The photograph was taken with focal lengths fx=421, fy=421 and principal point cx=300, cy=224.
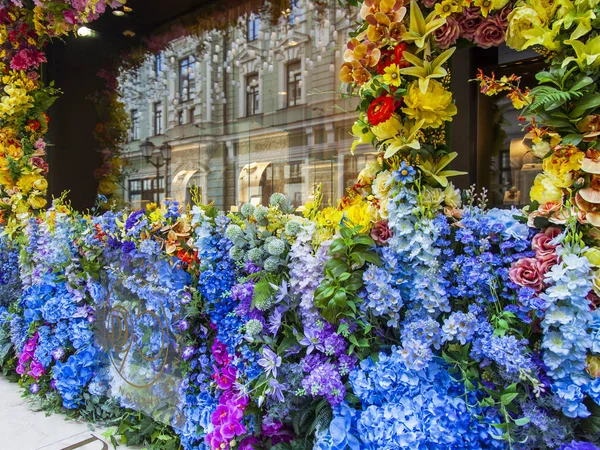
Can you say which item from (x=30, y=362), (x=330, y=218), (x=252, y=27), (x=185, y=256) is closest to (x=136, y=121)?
(x=252, y=27)

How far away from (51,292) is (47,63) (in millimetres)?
2098

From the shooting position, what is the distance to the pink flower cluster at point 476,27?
1.33 metres

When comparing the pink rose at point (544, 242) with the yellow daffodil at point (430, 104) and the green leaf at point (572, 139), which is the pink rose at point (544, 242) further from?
the yellow daffodil at point (430, 104)

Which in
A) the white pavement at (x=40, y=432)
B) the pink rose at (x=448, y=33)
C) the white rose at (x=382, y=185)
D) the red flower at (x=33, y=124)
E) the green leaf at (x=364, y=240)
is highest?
the red flower at (x=33, y=124)

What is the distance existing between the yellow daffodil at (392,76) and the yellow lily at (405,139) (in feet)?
0.47

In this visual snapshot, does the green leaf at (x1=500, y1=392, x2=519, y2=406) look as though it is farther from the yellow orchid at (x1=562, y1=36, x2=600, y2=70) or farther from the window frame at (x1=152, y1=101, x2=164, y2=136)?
the window frame at (x1=152, y1=101, x2=164, y2=136)

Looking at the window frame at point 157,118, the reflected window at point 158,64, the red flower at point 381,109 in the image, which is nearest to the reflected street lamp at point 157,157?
the window frame at point 157,118

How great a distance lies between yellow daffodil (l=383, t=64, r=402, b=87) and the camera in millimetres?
1354

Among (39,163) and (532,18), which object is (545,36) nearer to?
(532,18)

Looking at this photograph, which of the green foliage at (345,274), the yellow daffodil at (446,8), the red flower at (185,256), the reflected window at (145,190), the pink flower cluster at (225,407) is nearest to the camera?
the yellow daffodil at (446,8)

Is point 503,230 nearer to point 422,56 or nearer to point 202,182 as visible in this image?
point 422,56

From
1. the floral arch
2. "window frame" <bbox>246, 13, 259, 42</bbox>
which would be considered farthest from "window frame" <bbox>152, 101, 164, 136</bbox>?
the floral arch

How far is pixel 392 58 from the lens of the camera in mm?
1394

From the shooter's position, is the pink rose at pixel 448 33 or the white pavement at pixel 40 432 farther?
the white pavement at pixel 40 432
